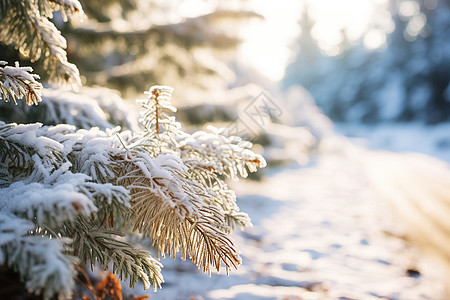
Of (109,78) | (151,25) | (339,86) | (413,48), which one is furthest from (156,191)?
(339,86)

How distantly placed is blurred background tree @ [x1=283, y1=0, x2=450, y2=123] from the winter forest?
22510 mm

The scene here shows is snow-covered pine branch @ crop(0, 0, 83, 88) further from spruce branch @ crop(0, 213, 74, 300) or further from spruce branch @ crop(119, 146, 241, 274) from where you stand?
spruce branch @ crop(0, 213, 74, 300)

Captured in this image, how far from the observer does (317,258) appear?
459 cm

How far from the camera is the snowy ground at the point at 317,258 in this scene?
3.33 m

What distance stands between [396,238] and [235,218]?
5.74 m

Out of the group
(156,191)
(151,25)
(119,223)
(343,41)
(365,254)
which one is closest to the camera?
(156,191)

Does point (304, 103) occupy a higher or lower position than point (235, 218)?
higher

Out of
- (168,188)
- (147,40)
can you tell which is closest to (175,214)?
(168,188)

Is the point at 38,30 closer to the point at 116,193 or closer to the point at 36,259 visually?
the point at 116,193

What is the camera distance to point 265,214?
7055 millimetres

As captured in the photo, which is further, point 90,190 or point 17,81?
point 17,81

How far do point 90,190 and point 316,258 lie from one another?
4.33 metres

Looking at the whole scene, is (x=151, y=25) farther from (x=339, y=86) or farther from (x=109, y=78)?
(x=339, y=86)

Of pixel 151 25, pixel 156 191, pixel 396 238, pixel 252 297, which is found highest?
A: pixel 151 25
